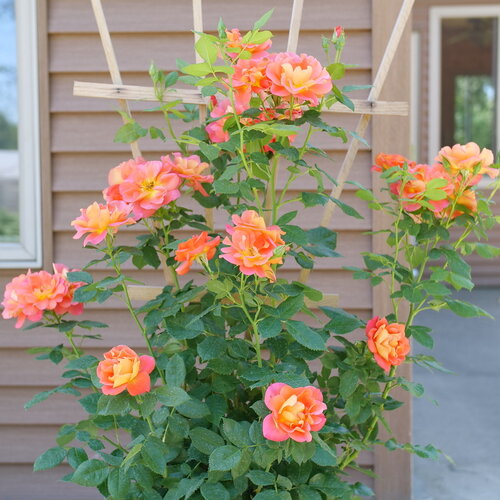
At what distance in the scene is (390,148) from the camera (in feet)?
6.44

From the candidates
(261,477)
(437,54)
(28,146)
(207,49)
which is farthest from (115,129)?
(437,54)

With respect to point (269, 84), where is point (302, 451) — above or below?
below

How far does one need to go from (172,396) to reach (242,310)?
234mm

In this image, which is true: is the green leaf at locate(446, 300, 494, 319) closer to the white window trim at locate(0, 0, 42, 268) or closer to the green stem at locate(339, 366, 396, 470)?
the green stem at locate(339, 366, 396, 470)

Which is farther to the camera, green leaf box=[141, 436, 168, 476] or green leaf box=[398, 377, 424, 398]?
green leaf box=[398, 377, 424, 398]

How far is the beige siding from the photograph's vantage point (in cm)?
595

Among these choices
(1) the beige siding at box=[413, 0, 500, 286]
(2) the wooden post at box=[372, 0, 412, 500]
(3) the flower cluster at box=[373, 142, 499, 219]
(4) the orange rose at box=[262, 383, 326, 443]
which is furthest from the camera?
(1) the beige siding at box=[413, 0, 500, 286]

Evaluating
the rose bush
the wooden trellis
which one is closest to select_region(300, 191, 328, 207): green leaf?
the rose bush

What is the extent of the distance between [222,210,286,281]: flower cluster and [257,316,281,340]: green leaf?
0.09m

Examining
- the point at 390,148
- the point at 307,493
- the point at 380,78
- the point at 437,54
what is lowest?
the point at 307,493

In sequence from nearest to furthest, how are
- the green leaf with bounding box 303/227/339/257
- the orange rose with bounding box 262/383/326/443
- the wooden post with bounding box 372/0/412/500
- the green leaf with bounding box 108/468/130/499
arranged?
1. the orange rose with bounding box 262/383/326/443
2. the green leaf with bounding box 108/468/130/499
3. the green leaf with bounding box 303/227/339/257
4. the wooden post with bounding box 372/0/412/500

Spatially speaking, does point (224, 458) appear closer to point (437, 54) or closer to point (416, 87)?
point (416, 87)

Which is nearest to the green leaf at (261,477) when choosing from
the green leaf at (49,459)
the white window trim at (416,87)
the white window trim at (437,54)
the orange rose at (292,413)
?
the orange rose at (292,413)

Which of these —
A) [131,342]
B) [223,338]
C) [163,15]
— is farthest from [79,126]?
[223,338]
